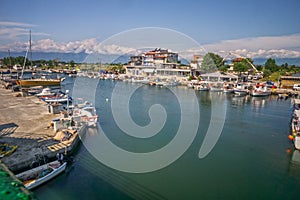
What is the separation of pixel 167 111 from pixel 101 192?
33.7 feet

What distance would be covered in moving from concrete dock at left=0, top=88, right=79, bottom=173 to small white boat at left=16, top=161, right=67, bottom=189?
0.43 meters

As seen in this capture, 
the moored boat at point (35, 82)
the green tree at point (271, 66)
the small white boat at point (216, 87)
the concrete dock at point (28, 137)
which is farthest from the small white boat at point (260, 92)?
the moored boat at point (35, 82)

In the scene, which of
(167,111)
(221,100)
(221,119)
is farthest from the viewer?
(221,100)

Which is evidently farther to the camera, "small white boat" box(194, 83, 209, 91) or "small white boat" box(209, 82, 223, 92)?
"small white boat" box(194, 83, 209, 91)

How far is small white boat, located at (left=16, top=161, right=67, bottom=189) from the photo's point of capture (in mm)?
5488

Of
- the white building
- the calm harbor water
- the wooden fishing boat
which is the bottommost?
the calm harbor water

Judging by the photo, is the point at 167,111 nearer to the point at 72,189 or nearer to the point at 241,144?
the point at 241,144

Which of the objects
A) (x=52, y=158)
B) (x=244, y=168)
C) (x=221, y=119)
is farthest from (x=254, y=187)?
(x=221, y=119)

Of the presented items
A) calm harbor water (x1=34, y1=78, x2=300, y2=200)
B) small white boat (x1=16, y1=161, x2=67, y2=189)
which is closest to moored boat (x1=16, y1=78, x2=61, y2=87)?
calm harbor water (x1=34, y1=78, x2=300, y2=200)

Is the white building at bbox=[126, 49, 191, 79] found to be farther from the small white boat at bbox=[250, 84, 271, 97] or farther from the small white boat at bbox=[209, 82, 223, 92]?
the small white boat at bbox=[250, 84, 271, 97]

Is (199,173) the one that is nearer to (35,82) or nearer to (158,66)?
(35,82)

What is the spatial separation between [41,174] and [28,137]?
7.78 ft

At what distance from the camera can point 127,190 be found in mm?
5715

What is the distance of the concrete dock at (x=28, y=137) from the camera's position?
6.14 meters
